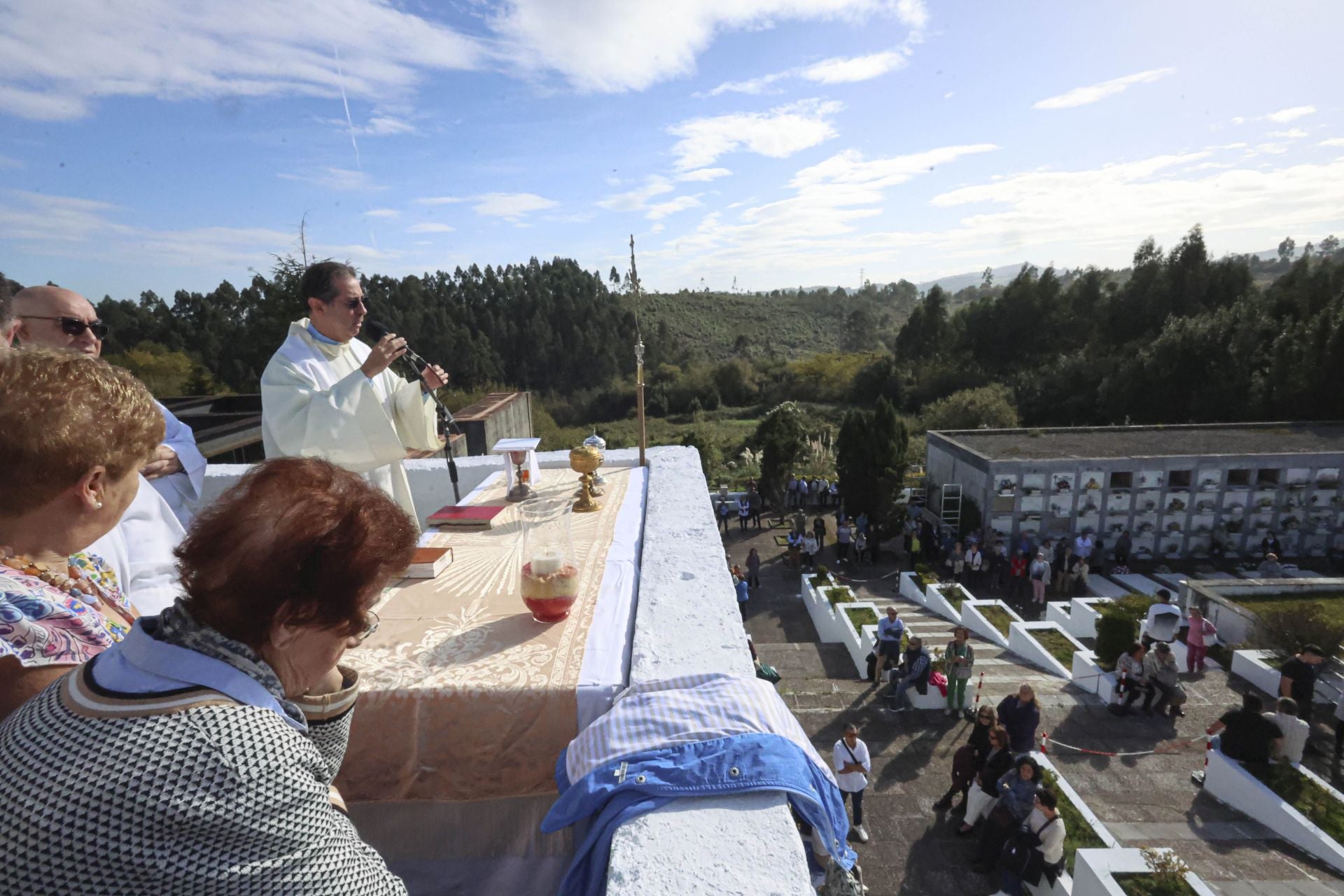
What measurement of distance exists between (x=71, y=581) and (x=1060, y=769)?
7986 millimetres

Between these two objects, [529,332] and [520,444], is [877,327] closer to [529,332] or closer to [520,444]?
[529,332]

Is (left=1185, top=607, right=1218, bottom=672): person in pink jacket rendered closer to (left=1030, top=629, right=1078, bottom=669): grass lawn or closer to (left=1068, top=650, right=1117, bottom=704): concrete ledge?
(left=1068, top=650, right=1117, bottom=704): concrete ledge

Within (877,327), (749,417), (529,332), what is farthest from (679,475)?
(877,327)

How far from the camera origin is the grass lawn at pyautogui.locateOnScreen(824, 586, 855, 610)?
455 inches

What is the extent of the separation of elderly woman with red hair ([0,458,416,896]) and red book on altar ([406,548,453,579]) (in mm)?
1850

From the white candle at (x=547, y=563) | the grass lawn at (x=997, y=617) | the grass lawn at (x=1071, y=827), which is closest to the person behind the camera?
the white candle at (x=547, y=563)

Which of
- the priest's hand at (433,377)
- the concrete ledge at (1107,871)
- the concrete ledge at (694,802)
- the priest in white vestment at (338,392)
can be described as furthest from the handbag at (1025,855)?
the priest's hand at (433,377)

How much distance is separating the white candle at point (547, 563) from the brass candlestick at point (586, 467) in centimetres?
141

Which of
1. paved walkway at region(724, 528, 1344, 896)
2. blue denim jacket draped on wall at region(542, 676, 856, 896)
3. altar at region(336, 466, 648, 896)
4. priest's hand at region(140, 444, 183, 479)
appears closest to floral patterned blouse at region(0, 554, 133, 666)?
altar at region(336, 466, 648, 896)

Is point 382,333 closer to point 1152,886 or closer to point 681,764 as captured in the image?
point 681,764

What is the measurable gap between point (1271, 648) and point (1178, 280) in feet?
110

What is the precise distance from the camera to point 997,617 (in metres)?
11.5

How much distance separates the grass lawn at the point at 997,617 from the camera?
439 inches

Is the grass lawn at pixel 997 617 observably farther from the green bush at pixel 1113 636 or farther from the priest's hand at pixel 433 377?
the priest's hand at pixel 433 377
